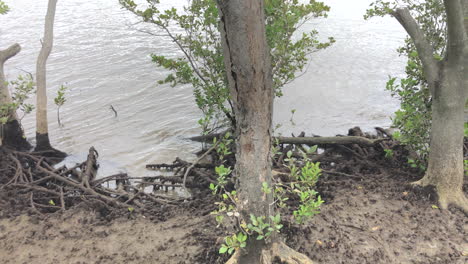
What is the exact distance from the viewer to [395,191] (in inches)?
217

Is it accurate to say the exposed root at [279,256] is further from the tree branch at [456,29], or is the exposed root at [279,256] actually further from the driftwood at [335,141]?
the driftwood at [335,141]

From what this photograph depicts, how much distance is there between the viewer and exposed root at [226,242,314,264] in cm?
377

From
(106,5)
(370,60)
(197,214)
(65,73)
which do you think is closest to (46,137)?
(197,214)

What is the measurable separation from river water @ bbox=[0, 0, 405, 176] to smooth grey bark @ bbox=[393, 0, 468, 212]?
4395 mm

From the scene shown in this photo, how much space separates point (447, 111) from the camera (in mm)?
4953

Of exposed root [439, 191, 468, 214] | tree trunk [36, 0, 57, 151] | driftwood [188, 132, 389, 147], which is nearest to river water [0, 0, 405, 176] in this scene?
tree trunk [36, 0, 57, 151]

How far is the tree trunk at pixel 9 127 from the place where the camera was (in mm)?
8242

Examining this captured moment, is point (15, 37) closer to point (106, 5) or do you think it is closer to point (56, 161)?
point (106, 5)

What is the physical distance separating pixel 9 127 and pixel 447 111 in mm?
8303

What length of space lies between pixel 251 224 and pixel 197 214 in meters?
2.08

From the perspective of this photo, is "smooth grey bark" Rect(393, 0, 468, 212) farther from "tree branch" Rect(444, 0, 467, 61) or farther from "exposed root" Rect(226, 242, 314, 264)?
"exposed root" Rect(226, 242, 314, 264)

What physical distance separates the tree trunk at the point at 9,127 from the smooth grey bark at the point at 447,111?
24.8 feet

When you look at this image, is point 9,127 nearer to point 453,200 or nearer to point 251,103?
point 251,103

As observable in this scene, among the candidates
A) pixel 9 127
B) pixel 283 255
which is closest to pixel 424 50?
pixel 283 255
